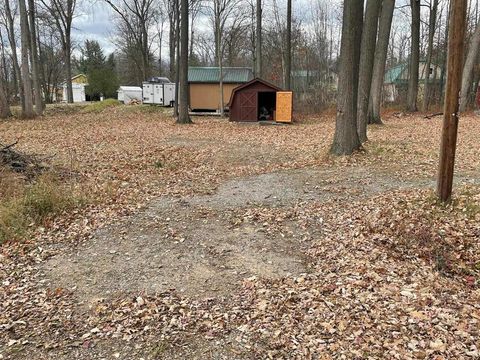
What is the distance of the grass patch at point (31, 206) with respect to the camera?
544 centimetres

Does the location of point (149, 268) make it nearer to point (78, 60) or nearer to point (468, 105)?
point (468, 105)

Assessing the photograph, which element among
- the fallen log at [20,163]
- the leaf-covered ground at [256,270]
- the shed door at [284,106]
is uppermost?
the shed door at [284,106]

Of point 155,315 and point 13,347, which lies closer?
point 13,347

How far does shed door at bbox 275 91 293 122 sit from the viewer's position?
822 inches

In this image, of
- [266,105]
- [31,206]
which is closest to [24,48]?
[266,105]

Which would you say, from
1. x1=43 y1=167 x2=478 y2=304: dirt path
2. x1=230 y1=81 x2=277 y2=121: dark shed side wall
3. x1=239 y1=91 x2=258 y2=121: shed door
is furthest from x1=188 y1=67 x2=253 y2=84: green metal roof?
x1=43 y1=167 x2=478 y2=304: dirt path

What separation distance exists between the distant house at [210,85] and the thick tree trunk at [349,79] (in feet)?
60.1

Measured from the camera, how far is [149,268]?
14.6 ft

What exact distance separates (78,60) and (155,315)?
65619mm

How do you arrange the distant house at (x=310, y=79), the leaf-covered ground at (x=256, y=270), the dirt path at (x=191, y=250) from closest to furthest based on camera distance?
the leaf-covered ground at (x=256, y=270) < the dirt path at (x=191, y=250) < the distant house at (x=310, y=79)

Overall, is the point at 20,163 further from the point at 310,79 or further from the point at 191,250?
the point at 310,79

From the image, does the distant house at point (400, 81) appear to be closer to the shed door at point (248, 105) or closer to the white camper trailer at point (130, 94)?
the shed door at point (248, 105)

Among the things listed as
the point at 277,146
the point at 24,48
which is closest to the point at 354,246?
the point at 277,146


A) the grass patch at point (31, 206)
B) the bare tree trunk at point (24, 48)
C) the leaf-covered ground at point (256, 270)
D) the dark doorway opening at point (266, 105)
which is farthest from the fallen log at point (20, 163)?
the dark doorway opening at point (266, 105)
